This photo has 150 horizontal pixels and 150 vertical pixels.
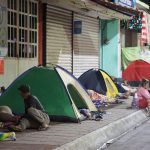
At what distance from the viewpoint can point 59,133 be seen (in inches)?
389

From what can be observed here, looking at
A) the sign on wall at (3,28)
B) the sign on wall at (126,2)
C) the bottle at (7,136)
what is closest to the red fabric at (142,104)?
the sign on wall at (3,28)

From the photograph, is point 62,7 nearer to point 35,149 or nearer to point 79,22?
point 79,22

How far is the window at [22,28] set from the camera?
15367 mm

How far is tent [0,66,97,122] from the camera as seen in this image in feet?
37.8

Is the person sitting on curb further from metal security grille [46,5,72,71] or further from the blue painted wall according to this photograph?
the blue painted wall

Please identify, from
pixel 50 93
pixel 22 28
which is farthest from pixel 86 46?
pixel 50 93

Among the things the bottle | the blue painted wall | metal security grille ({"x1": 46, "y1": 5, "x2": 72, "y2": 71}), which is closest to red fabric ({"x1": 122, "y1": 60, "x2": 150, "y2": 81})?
the blue painted wall

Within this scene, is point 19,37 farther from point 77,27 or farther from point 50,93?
point 77,27

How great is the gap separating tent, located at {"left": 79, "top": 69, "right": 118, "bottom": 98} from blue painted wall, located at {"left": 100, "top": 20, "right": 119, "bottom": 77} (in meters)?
7.87

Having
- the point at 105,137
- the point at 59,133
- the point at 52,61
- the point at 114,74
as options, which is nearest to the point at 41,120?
the point at 59,133

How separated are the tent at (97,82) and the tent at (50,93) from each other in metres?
5.14

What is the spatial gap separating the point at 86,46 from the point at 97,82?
5.01 meters

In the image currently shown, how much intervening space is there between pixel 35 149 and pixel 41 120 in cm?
197

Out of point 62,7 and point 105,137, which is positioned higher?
point 62,7
